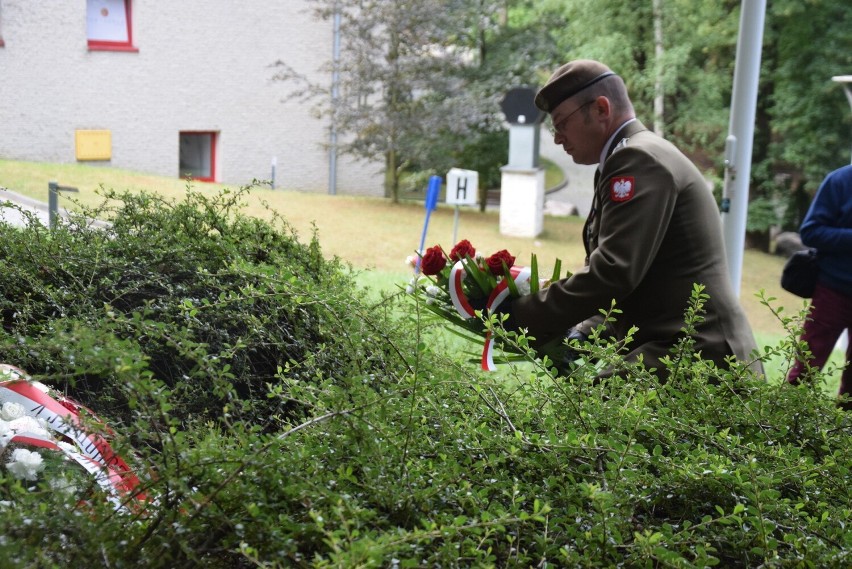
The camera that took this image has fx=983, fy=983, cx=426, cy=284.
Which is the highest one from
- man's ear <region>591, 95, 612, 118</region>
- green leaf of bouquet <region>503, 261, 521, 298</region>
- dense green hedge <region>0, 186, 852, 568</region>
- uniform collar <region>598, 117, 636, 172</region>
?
man's ear <region>591, 95, 612, 118</region>

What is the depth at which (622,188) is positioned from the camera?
221 cm

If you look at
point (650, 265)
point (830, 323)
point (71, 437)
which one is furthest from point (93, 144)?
point (71, 437)

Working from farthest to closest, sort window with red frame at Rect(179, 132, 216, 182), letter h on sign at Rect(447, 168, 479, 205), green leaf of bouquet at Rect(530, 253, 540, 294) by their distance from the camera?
1. letter h on sign at Rect(447, 168, 479, 205)
2. window with red frame at Rect(179, 132, 216, 182)
3. green leaf of bouquet at Rect(530, 253, 540, 294)

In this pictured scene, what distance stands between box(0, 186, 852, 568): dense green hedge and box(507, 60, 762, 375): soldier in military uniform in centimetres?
47

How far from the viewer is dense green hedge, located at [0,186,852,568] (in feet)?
3.53

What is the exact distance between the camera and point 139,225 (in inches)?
103

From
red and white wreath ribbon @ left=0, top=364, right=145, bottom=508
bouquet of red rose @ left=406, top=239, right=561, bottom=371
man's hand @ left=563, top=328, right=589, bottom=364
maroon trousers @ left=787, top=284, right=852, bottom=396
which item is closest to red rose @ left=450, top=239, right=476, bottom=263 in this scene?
Answer: bouquet of red rose @ left=406, top=239, right=561, bottom=371

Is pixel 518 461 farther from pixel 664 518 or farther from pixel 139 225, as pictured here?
pixel 139 225

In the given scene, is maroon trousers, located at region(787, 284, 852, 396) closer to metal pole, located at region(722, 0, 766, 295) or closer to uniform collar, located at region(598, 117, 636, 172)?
metal pole, located at region(722, 0, 766, 295)

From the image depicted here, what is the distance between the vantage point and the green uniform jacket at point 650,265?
2.17m

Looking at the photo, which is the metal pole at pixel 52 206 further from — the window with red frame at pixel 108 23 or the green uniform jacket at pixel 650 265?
the window with red frame at pixel 108 23

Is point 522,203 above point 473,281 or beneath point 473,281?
beneath

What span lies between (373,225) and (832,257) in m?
4.07

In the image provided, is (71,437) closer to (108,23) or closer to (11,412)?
(11,412)
